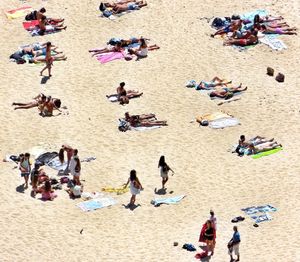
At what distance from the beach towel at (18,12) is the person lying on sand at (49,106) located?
837 cm

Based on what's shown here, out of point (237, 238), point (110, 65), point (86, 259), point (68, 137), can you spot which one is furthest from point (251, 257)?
point (110, 65)

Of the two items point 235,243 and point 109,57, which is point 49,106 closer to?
point 109,57

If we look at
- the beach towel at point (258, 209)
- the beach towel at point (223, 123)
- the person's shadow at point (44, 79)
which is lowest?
the person's shadow at point (44, 79)

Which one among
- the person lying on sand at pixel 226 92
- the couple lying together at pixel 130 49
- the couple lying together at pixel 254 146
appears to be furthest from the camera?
the couple lying together at pixel 130 49

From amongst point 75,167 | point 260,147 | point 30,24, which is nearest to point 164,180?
point 75,167

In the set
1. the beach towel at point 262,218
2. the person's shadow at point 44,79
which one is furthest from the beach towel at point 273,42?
the beach towel at point 262,218

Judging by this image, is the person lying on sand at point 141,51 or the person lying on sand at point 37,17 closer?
the person lying on sand at point 141,51

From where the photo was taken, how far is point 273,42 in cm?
5544

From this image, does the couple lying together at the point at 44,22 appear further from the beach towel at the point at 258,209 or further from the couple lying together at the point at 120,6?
the beach towel at the point at 258,209

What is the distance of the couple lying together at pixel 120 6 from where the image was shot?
188ft

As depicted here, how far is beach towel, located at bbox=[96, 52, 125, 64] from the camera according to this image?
177 ft

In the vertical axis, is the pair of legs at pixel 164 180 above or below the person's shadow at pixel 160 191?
above

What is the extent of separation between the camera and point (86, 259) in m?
40.5

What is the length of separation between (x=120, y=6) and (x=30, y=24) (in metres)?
3.92
